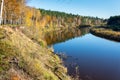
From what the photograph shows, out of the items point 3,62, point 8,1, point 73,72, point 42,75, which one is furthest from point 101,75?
point 8,1

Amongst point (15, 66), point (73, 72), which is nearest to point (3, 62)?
point (15, 66)

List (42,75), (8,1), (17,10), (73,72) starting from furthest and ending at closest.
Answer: (17,10), (8,1), (73,72), (42,75)

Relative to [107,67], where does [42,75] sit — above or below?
above

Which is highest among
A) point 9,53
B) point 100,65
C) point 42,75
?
point 9,53

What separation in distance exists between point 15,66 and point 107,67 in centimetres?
2587

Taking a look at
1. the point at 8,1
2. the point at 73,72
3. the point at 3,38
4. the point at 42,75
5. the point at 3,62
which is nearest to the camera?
the point at 3,62

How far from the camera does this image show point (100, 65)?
42125 mm

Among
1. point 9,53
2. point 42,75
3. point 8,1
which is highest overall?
point 8,1

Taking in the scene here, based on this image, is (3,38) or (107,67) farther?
(107,67)

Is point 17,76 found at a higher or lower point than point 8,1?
lower

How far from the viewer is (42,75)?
1816cm

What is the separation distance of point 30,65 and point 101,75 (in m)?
18.3

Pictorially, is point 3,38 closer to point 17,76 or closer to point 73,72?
point 17,76

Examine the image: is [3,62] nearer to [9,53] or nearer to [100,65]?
[9,53]
